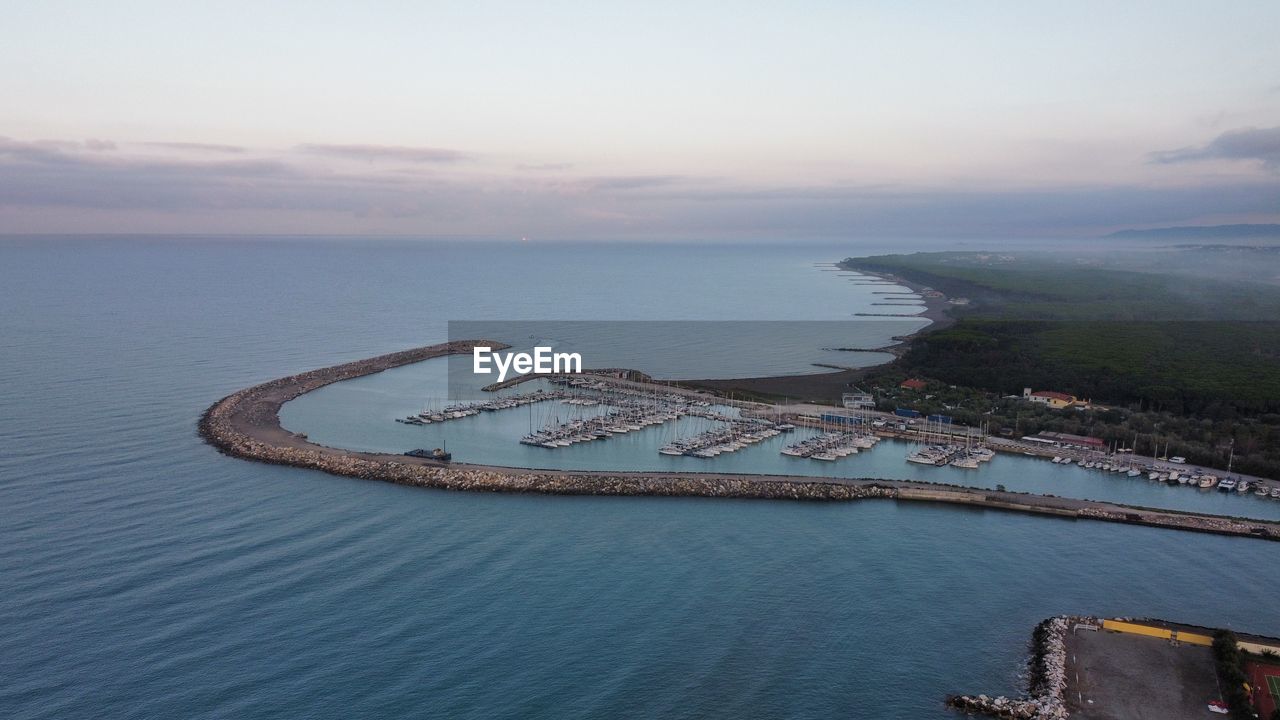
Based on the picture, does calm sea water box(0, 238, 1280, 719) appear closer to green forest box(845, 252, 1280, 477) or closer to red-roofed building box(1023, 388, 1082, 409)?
green forest box(845, 252, 1280, 477)

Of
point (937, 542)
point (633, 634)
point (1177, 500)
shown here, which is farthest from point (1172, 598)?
point (633, 634)

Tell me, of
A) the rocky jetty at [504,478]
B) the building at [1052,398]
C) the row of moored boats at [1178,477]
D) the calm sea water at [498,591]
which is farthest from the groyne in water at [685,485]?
the building at [1052,398]

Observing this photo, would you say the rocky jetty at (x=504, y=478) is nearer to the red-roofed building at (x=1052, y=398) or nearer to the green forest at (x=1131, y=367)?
the green forest at (x=1131, y=367)

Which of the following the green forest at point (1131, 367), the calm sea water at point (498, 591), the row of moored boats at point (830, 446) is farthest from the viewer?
the green forest at point (1131, 367)

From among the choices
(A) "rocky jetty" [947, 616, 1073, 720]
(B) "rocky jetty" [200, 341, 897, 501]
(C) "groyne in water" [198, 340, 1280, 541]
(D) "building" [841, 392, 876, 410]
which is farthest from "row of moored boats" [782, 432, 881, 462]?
(A) "rocky jetty" [947, 616, 1073, 720]

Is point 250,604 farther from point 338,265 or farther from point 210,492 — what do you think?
point 338,265
